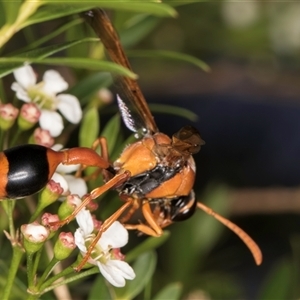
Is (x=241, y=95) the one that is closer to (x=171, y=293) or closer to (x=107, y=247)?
(x=171, y=293)

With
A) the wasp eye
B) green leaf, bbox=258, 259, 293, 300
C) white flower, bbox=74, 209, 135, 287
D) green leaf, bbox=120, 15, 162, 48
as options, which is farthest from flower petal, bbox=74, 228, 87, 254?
green leaf, bbox=258, 259, 293, 300

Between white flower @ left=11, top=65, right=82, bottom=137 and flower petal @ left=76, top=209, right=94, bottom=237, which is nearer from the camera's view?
flower petal @ left=76, top=209, right=94, bottom=237

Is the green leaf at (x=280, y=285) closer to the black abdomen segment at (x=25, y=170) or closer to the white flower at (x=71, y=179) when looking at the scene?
the white flower at (x=71, y=179)

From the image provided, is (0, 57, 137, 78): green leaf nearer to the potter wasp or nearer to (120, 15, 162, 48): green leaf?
the potter wasp

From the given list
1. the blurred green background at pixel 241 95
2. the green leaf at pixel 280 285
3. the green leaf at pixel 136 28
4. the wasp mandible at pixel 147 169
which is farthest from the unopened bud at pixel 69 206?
the blurred green background at pixel 241 95

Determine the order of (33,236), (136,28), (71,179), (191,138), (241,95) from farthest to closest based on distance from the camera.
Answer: (241,95) < (136,28) < (71,179) < (191,138) < (33,236)

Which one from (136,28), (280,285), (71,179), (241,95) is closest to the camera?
(71,179)

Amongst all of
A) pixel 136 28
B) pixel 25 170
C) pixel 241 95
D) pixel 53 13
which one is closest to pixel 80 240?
pixel 25 170

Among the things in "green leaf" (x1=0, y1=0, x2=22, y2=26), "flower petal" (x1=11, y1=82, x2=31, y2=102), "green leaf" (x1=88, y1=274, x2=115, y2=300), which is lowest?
"green leaf" (x1=88, y1=274, x2=115, y2=300)

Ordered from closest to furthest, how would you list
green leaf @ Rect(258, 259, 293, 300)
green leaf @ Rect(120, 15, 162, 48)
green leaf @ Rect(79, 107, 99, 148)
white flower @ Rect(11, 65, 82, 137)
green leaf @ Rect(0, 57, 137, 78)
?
green leaf @ Rect(0, 57, 137, 78), white flower @ Rect(11, 65, 82, 137), green leaf @ Rect(79, 107, 99, 148), green leaf @ Rect(120, 15, 162, 48), green leaf @ Rect(258, 259, 293, 300)
